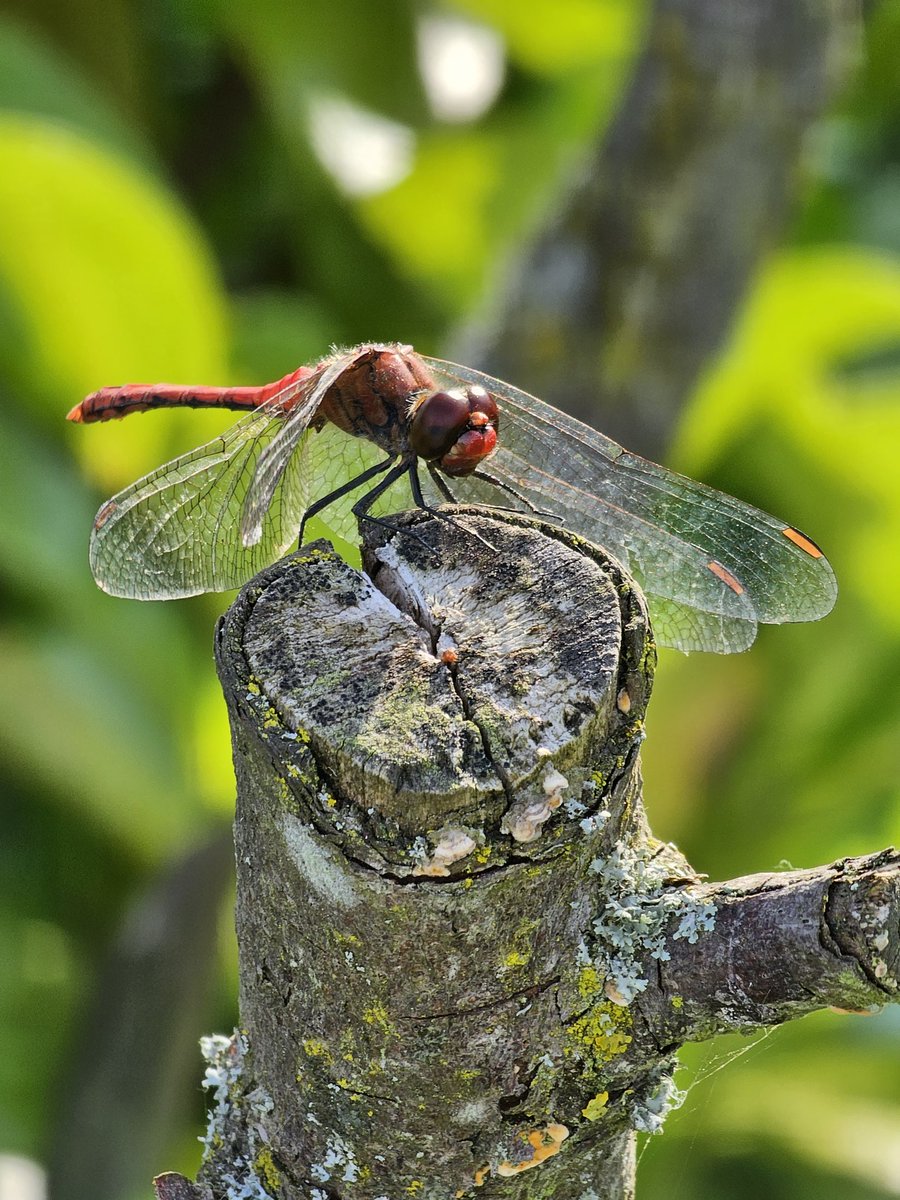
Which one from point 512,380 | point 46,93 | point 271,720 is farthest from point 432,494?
point 46,93

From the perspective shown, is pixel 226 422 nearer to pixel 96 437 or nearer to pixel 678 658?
pixel 96 437

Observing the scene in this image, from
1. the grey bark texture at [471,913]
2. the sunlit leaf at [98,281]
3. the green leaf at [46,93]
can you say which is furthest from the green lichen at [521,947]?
the green leaf at [46,93]

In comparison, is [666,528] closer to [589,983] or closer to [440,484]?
[440,484]

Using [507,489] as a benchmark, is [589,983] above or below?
below

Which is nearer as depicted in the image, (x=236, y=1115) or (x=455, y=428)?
(x=236, y=1115)

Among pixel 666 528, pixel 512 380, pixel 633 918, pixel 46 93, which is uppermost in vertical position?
pixel 46 93

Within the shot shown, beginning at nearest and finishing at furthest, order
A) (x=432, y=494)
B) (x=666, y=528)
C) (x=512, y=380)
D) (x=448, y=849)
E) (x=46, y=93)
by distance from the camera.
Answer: (x=448, y=849)
(x=666, y=528)
(x=432, y=494)
(x=512, y=380)
(x=46, y=93)

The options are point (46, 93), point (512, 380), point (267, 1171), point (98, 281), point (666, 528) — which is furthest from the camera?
point (46, 93)
